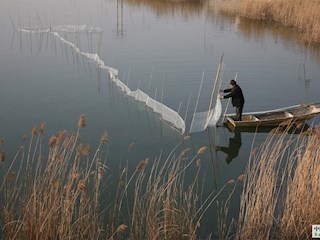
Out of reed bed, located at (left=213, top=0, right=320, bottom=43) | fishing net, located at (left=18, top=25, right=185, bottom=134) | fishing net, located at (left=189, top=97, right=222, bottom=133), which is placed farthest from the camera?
reed bed, located at (left=213, top=0, right=320, bottom=43)

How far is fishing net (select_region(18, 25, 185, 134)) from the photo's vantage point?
9.86 meters

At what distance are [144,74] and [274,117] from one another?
528 centimetres

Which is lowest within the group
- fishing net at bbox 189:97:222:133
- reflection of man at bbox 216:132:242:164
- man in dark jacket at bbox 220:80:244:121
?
reflection of man at bbox 216:132:242:164

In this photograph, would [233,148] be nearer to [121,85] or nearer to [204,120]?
[204,120]

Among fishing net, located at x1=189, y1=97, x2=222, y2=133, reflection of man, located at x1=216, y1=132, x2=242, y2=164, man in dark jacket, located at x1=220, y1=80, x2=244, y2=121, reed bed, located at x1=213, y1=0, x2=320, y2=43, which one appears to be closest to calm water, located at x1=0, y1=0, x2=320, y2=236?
reflection of man, located at x1=216, y1=132, x2=242, y2=164

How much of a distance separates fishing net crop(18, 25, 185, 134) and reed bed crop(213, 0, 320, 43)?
30.6 feet

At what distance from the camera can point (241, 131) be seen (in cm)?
1005

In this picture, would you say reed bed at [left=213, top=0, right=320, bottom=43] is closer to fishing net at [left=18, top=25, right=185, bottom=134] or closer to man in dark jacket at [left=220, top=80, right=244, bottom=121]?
fishing net at [left=18, top=25, right=185, bottom=134]

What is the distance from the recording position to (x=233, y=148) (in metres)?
9.48

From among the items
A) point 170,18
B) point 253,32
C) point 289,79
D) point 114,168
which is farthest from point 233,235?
point 170,18

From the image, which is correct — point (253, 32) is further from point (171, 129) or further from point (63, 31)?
point (171, 129)

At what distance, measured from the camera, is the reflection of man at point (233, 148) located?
912 centimetres

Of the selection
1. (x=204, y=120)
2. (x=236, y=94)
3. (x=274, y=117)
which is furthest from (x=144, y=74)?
(x=274, y=117)

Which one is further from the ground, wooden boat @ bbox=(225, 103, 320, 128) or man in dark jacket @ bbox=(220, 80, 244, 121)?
man in dark jacket @ bbox=(220, 80, 244, 121)
